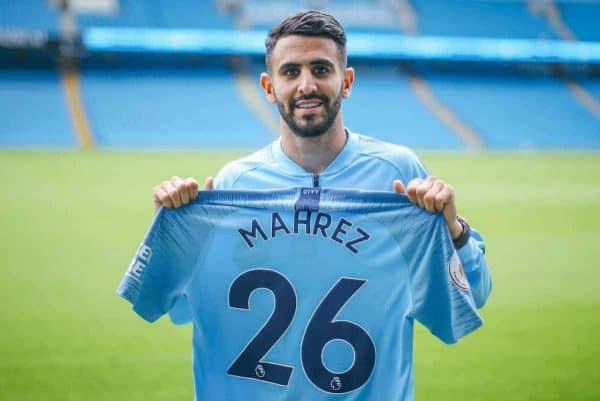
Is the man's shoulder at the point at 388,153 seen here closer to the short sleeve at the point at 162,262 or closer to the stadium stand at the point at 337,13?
the short sleeve at the point at 162,262

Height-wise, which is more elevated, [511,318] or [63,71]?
[63,71]

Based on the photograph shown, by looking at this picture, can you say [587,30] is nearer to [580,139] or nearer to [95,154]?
[580,139]

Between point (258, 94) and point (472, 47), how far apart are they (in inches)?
402

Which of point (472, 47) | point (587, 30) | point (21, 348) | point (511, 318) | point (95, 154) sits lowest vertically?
point (21, 348)

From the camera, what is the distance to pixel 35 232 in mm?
8727

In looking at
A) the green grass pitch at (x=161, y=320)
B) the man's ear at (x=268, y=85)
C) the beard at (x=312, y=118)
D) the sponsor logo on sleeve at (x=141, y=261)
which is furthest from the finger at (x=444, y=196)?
the green grass pitch at (x=161, y=320)

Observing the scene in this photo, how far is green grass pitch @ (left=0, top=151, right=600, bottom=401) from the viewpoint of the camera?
4.11m

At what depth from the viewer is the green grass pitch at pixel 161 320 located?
411 centimetres

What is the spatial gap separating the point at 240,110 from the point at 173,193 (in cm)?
2535

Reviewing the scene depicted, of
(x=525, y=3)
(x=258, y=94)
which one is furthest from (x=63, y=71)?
(x=525, y=3)

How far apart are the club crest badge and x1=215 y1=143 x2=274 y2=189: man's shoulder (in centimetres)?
83

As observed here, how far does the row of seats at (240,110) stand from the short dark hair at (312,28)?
21.7 meters

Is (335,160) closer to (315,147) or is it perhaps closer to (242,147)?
(315,147)

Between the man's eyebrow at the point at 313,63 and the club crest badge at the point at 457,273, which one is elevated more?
the man's eyebrow at the point at 313,63
